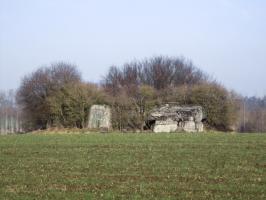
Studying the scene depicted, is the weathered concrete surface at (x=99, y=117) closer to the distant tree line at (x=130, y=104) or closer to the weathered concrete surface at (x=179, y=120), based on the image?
the distant tree line at (x=130, y=104)

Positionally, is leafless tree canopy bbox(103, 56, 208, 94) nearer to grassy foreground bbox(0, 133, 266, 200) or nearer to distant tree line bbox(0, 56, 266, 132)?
distant tree line bbox(0, 56, 266, 132)

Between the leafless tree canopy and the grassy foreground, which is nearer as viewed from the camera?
the grassy foreground

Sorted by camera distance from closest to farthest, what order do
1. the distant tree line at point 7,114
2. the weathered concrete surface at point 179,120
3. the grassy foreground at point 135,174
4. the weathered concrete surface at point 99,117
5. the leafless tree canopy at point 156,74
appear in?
the grassy foreground at point 135,174 < the weathered concrete surface at point 179,120 < the weathered concrete surface at point 99,117 < the leafless tree canopy at point 156,74 < the distant tree line at point 7,114

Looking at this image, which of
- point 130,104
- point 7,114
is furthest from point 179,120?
point 7,114

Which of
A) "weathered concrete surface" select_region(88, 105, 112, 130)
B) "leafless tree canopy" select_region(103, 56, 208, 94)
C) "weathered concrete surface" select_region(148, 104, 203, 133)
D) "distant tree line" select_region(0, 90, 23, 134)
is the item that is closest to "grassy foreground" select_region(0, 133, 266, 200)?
"weathered concrete surface" select_region(148, 104, 203, 133)

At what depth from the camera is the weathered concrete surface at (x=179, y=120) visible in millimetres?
55281

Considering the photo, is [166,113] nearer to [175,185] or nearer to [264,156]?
[264,156]

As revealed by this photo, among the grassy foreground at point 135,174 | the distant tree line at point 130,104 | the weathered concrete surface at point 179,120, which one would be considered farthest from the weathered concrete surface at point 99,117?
the grassy foreground at point 135,174

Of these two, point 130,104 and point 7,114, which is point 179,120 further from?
point 7,114

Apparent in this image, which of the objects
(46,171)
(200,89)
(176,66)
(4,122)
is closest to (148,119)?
(200,89)

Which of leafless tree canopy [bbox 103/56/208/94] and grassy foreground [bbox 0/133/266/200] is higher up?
leafless tree canopy [bbox 103/56/208/94]

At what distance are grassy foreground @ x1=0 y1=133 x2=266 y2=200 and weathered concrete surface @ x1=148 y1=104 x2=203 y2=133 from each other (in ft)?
100

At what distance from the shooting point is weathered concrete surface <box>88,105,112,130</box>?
60094 mm

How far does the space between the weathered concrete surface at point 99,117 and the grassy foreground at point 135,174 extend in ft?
115
